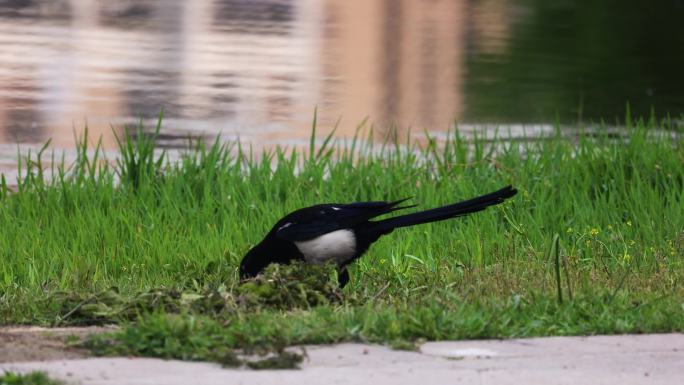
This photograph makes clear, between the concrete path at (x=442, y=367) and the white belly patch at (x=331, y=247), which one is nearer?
the concrete path at (x=442, y=367)

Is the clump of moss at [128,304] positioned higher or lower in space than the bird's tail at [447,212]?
lower

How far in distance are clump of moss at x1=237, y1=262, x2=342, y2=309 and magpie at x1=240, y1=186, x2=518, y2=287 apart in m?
0.26

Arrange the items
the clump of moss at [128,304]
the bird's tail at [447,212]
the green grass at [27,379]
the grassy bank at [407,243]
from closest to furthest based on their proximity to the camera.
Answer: the green grass at [27,379] < the grassy bank at [407,243] < the clump of moss at [128,304] < the bird's tail at [447,212]

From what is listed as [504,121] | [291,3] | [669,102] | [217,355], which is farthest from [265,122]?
[291,3]

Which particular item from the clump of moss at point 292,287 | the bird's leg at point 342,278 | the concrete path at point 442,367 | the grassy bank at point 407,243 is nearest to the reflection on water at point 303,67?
the grassy bank at point 407,243

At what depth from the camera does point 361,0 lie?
26906mm

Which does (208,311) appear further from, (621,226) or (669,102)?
(669,102)

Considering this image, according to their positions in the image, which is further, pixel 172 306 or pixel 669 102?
pixel 669 102

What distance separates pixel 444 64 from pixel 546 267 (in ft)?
32.8

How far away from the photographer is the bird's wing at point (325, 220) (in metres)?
5.64

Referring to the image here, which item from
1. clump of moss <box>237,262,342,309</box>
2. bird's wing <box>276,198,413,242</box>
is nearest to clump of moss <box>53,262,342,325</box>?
clump of moss <box>237,262,342,309</box>

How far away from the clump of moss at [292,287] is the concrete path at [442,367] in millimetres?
910

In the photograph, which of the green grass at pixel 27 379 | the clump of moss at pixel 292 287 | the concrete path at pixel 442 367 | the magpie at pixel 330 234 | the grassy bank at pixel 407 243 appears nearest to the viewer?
the green grass at pixel 27 379

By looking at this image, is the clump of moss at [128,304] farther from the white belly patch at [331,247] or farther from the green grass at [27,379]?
the green grass at [27,379]
